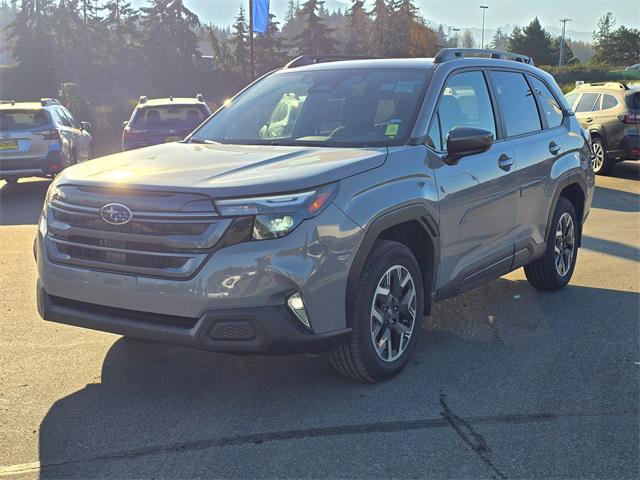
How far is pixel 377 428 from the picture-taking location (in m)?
3.66

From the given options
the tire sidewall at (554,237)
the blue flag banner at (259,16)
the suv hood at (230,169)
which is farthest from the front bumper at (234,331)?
the blue flag banner at (259,16)

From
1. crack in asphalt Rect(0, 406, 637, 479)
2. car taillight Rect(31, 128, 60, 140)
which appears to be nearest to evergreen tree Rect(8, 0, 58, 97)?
car taillight Rect(31, 128, 60, 140)

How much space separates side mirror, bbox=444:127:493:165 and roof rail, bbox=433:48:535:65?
74cm

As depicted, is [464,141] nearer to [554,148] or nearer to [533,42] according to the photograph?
[554,148]

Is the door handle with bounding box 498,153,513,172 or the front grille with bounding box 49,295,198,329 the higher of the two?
the door handle with bounding box 498,153,513,172

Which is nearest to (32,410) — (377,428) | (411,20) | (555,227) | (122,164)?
(122,164)

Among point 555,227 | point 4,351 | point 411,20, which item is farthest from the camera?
point 411,20

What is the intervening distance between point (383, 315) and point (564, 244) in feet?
9.42

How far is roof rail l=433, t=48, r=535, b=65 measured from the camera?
16.7 feet

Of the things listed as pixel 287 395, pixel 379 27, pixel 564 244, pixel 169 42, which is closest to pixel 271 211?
pixel 287 395

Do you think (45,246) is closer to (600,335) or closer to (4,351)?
(4,351)

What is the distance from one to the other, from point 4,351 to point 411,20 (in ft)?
229

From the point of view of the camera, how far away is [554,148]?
5.99 m

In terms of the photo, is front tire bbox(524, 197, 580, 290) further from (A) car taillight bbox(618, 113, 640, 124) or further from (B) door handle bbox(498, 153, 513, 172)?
(A) car taillight bbox(618, 113, 640, 124)
